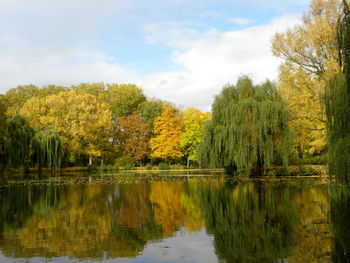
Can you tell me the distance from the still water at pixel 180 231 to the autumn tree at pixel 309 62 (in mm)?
12774

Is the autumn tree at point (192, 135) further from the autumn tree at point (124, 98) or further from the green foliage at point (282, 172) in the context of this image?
the green foliage at point (282, 172)

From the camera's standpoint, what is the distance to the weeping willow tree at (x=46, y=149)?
37.1 m

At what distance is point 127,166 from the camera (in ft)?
154

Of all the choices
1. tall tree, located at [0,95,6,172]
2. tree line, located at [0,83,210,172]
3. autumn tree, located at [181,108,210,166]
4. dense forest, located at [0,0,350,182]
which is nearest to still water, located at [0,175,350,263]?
dense forest, located at [0,0,350,182]

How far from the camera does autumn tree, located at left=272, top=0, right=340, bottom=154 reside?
2481 centimetres

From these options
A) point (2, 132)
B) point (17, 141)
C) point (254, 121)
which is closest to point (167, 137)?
point (17, 141)

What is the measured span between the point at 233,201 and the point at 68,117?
37278mm

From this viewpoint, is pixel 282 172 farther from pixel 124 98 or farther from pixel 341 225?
pixel 124 98

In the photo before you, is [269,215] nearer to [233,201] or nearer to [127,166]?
[233,201]

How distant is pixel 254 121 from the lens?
24.1 m

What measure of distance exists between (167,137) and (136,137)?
16.4 ft

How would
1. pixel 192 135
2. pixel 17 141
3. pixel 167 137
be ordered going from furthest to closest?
pixel 167 137
pixel 192 135
pixel 17 141

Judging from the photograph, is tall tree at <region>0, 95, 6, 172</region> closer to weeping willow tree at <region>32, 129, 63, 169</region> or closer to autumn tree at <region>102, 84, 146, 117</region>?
weeping willow tree at <region>32, 129, 63, 169</region>

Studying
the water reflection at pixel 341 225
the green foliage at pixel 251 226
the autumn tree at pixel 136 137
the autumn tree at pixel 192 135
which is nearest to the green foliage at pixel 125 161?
the autumn tree at pixel 136 137
